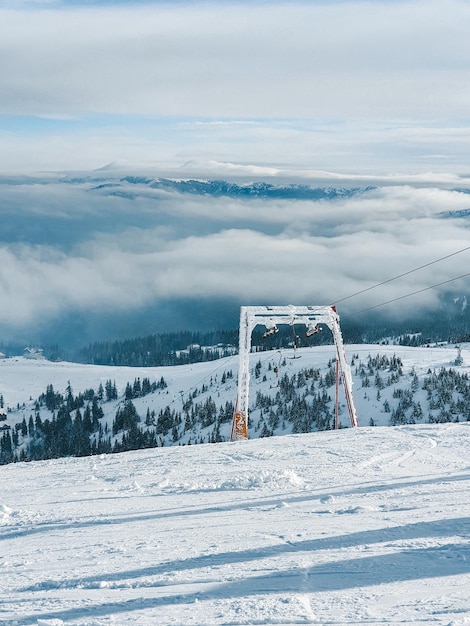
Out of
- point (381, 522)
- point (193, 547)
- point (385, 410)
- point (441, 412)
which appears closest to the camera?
point (193, 547)

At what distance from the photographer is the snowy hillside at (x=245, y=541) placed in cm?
798

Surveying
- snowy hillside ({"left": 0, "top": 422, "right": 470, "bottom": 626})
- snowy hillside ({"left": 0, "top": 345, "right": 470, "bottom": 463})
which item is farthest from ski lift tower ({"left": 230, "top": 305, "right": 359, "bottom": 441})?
snowy hillside ({"left": 0, "top": 345, "right": 470, "bottom": 463})

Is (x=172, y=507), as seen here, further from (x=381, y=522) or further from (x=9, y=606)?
(x=9, y=606)

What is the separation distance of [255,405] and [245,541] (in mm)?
105697

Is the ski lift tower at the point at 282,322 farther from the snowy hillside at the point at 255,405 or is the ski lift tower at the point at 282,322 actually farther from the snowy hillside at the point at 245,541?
the snowy hillside at the point at 255,405

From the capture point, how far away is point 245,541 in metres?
10.7

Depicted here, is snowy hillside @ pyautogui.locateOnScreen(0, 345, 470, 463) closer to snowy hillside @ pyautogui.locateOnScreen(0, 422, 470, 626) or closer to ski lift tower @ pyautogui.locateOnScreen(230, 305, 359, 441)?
ski lift tower @ pyautogui.locateOnScreen(230, 305, 359, 441)

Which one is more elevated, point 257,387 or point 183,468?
point 183,468

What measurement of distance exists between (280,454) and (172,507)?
6.20 m

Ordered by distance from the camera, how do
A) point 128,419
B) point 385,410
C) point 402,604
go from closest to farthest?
point 402,604 → point 385,410 → point 128,419

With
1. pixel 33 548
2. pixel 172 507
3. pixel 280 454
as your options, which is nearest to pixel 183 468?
pixel 280 454

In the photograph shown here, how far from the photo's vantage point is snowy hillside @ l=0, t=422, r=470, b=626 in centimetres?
798

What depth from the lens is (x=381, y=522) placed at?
11367 mm

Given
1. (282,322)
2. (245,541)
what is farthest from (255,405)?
(245,541)
